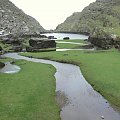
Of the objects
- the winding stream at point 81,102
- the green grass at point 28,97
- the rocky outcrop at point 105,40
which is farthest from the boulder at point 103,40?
the green grass at point 28,97

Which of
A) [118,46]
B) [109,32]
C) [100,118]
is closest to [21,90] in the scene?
[100,118]

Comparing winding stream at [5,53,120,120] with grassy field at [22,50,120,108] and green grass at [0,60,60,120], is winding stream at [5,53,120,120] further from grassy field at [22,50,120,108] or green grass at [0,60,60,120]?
green grass at [0,60,60,120]

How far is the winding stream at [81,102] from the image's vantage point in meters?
37.8

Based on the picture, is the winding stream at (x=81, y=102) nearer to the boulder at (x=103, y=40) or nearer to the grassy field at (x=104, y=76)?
the grassy field at (x=104, y=76)

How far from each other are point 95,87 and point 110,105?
10233 millimetres

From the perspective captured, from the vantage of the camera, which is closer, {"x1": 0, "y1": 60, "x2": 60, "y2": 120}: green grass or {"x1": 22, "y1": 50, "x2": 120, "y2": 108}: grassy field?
{"x1": 0, "y1": 60, "x2": 60, "y2": 120}: green grass

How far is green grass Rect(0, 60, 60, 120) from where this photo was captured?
122 ft

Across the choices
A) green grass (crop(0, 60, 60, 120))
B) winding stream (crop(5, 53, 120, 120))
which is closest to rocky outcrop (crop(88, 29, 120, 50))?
A: winding stream (crop(5, 53, 120, 120))

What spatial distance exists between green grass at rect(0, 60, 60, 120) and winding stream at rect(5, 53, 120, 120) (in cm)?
161

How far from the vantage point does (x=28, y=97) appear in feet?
145

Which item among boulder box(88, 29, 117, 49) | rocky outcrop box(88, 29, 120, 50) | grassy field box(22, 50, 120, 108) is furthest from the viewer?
boulder box(88, 29, 117, 49)

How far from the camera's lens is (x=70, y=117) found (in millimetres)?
37156

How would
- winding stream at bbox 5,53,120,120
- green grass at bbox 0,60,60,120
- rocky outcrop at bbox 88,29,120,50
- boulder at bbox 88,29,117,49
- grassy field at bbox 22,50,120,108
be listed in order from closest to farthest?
1. green grass at bbox 0,60,60,120
2. winding stream at bbox 5,53,120,120
3. grassy field at bbox 22,50,120,108
4. rocky outcrop at bbox 88,29,120,50
5. boulder at bbox 88,29,117,49

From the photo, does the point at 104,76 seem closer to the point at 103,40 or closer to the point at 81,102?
the point at 81,102
